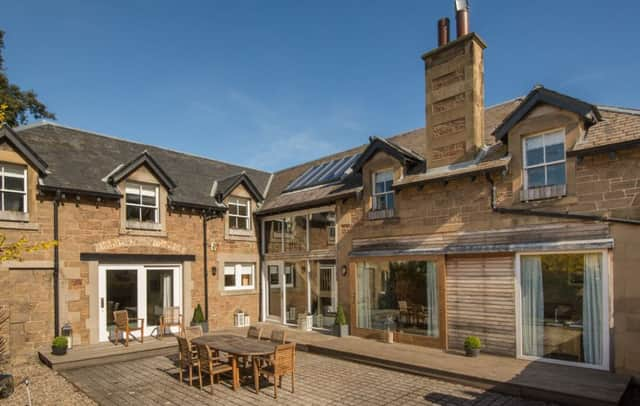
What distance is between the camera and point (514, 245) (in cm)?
1015

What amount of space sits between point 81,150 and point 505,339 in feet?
48.0

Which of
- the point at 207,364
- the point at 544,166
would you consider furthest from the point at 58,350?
the point at 544,166

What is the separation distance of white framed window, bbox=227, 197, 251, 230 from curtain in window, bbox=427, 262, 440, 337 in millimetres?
8555

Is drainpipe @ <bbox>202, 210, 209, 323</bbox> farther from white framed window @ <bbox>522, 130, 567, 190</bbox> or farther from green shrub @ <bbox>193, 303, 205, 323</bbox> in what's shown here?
white framed window @ <bbox>522, 130, 567, 190</bbox>

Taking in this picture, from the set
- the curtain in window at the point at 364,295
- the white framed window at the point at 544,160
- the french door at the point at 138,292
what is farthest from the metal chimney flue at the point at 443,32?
the french door at the point at 138,292

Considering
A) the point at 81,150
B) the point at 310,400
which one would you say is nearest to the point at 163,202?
the point at 81,150

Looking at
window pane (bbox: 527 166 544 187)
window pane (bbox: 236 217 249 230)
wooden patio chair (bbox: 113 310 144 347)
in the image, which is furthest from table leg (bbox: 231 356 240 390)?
window pane (bbox: 236 217 249 230)

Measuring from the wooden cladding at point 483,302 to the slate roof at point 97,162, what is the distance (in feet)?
31.3

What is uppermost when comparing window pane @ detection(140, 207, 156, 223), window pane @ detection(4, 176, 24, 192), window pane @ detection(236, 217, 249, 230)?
window pane @ detection(4, 176, 24, 192)

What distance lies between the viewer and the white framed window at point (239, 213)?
56.7 ft

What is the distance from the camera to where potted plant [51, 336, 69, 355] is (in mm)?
11250

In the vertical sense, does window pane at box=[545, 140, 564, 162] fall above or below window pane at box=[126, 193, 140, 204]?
above

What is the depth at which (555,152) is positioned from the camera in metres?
10.1

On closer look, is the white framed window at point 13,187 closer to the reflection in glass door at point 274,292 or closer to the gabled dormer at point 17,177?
the gabled dormer at point 17,177
